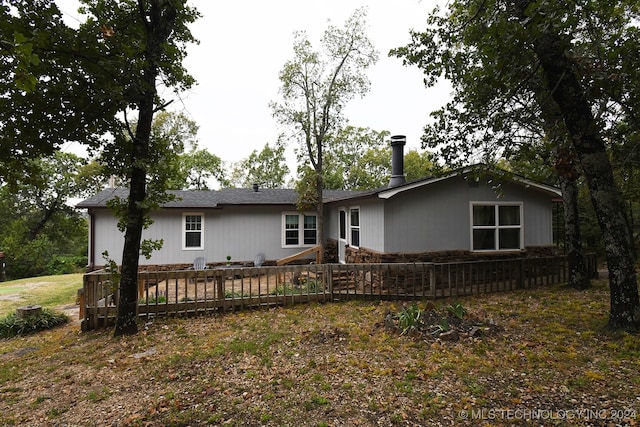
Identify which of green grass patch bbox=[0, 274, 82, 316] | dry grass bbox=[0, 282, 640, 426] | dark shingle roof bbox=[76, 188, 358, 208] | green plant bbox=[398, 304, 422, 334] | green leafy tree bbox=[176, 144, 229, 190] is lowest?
green grass patch bbox=[0, 274, 82, 316]

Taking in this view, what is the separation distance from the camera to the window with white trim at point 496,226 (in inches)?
390

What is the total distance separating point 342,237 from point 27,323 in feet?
32.1

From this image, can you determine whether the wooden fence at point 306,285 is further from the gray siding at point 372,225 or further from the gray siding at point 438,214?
the gray siding at point 372,225

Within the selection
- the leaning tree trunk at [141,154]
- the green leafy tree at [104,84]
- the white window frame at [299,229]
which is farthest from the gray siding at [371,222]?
the leaning tree trunk at [141,154]

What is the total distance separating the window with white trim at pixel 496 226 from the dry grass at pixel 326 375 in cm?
386

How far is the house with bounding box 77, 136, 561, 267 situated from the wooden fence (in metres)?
1.20

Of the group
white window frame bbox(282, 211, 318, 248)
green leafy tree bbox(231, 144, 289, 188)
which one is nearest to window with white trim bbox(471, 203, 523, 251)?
white window frame bbox(282, 211, 318, 248)

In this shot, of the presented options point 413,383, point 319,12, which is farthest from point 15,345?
point 319,12

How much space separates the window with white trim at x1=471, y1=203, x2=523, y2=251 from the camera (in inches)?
390

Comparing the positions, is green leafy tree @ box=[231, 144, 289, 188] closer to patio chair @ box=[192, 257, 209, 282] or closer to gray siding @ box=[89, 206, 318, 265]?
gray siding @ box=[89, 206, 318, 265]

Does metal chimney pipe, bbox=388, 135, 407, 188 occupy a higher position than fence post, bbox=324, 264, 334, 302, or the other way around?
metal chimney pipe, bbox=388, 135, 407, 188

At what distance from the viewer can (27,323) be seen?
6.70 m

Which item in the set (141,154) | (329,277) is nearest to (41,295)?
(141,154)

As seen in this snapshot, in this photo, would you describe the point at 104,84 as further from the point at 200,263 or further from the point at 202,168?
the point at 202,168
